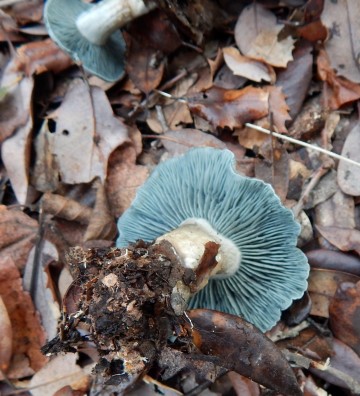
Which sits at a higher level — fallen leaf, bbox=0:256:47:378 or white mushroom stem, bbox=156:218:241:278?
white mushroom stem, bbox=156:218:241:278

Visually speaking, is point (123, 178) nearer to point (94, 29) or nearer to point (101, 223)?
point (101, 223)

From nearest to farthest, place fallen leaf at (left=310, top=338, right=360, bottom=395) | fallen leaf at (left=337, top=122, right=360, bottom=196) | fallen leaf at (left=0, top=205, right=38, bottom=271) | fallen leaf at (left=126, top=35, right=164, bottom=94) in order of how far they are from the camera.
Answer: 1. fallen leaf at (left=310, top=338, right=360, bottom=395)
2. fallen leaf at (left=337, top=122, right=360, bottom=196)
3. fallen leaf at (left=0, top=205, right=38, bottom=271)
4. fallen leaf at (left=126, top=35, right=164, bottom=94)

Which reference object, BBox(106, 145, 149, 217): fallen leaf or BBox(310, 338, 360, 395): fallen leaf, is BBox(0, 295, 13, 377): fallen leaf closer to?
BBox(106, 145, 149, 217): fallen leaf

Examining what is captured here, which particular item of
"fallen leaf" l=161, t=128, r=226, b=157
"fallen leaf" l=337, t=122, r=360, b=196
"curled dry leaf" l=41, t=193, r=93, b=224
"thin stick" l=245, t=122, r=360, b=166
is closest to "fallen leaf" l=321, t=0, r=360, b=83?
"fallen leaf" l=337, t=122, r=360, b=196

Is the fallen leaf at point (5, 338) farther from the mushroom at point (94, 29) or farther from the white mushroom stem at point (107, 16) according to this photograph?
the white mushroom stem at point (107, 16)

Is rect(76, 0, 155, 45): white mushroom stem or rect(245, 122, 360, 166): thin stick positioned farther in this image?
rect(76, 0, 155, 45): white mushroom stem

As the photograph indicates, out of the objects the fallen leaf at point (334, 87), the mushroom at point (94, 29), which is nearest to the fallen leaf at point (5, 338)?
the mushroom at point (94, 29)
